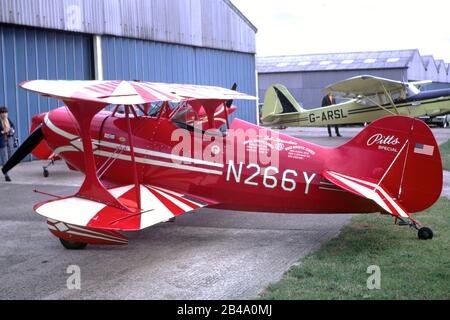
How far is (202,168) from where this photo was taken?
667 centimetres

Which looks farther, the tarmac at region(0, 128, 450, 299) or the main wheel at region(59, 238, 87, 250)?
the main wheel at region(59, 238, 87, 250)

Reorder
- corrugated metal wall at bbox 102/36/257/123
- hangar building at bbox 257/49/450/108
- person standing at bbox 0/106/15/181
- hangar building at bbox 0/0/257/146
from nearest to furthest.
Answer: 1. person standing at bbox 0/106/15/181
2. hangar building at bbox 0/0/257/146
3. corrugated metal wall at bbox 102/36/257/123
4. hangar building at bbox 257/49/450/108

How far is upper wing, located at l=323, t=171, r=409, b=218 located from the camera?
568 cm

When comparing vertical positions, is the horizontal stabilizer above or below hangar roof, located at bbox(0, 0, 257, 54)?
below

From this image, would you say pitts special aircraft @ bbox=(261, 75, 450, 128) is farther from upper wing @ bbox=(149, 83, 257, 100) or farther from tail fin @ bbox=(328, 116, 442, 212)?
tail fin @ bbox=(328, 116, 442, 212)

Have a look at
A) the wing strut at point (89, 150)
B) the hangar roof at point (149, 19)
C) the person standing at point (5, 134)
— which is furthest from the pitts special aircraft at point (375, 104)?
the wing strut at point (89, 150)

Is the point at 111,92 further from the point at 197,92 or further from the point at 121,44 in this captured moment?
the point at 121,44

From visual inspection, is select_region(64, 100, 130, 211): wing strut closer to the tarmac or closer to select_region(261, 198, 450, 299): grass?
the tarmac

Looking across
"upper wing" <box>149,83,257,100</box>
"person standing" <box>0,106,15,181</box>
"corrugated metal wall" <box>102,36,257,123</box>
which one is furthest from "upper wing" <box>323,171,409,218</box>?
"corrugated metal wall" <box>102,36,257,123</box>

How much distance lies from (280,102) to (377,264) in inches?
661

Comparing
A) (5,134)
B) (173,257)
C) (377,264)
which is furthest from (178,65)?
(377,264)

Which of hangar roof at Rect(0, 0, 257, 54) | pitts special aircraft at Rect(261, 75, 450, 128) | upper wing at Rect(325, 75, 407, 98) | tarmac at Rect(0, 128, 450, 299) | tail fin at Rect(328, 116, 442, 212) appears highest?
hangar roof at Rect(0, 0, 257, 54)

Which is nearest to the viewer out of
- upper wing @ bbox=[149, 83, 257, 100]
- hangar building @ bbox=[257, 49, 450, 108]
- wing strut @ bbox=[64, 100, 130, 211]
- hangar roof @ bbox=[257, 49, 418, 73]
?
wing strut @ bbox=[64, 100, 130, 211]

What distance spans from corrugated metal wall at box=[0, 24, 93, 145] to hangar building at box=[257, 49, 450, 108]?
27.3m
